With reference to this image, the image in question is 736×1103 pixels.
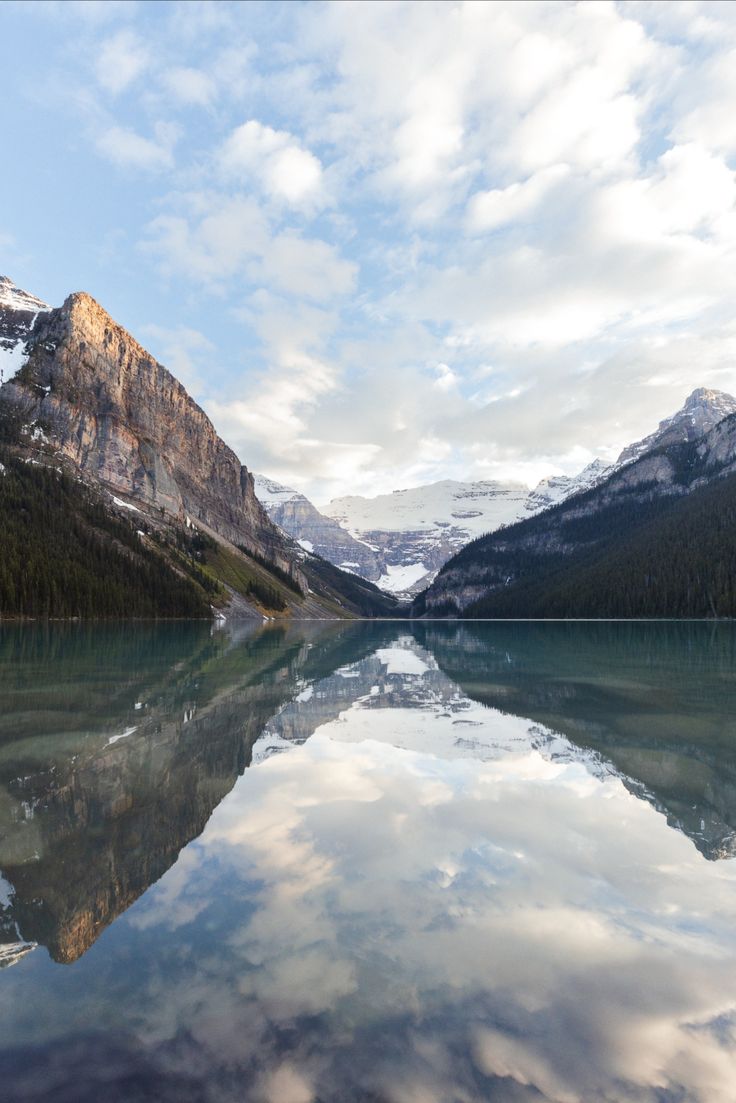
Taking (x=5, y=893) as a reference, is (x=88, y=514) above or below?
above

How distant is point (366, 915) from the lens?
7.40 meters

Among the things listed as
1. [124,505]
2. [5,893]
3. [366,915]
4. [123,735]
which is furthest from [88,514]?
[366,915]

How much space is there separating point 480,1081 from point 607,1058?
3.69 ft

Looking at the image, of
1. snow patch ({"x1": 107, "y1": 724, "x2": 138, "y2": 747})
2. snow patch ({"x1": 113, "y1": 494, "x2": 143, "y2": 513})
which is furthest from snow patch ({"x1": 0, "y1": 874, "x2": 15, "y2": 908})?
snow patch ({"x1": 113, "y1": 494, "x2": 143, "y2": 513})

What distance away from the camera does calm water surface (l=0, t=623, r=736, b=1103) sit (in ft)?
15.6

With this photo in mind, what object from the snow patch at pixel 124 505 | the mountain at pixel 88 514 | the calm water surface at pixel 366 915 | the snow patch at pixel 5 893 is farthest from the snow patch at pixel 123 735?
the snow patch at pixel 124 505

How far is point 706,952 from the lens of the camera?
6629 millimetres

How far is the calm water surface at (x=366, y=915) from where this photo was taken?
4.77 metres

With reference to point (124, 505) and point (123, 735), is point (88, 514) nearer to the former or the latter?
point (124, 505)

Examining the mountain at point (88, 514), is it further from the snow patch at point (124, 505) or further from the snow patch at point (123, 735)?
the snow patch at point (123, 735)

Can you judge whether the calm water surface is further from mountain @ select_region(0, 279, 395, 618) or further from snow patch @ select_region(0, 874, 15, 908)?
mountain @ select_region(0, 279, 395, 618)

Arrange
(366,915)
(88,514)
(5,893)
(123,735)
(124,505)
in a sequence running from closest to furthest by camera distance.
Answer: (366,915), (5,893), (123,735), (88,514), (124,505)

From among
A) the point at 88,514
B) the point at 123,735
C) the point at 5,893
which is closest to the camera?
the point at 5,893

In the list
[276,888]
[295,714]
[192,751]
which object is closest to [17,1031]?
[276,888]
